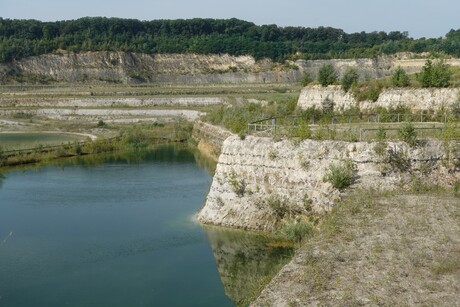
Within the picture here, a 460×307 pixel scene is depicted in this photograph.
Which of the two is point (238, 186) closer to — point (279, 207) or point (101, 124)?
point (279, 207)

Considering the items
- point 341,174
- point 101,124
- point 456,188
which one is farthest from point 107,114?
point 456,188

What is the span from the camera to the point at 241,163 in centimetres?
2734

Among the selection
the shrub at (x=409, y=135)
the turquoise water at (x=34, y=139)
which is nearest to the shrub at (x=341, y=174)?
the shrub at (x=409, y=135)

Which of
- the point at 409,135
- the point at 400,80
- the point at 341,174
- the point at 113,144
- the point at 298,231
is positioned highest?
the point at 400,80

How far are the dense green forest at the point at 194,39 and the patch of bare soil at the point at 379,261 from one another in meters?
91.5

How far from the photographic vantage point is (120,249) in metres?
25.2

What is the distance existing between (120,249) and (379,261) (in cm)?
1246

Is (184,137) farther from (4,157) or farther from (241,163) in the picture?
(241,163)

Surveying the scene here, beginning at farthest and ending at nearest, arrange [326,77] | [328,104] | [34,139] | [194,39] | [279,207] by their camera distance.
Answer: [194,39], [34,139], [326,77], [328,104], [279,207]

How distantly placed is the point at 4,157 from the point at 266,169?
94.2ft

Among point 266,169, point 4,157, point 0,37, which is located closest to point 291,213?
point 266,169

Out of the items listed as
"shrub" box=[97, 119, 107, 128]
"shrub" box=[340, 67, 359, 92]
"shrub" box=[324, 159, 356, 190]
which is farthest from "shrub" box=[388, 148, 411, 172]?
"shrub" box=[97, 119, 107, 128]

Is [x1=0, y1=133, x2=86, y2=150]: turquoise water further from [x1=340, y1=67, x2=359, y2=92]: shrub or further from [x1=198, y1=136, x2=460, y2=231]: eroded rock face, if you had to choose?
[x1=198, y1=136, x2=460, y2=231]: eroded rock face

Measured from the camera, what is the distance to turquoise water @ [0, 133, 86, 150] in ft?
194
